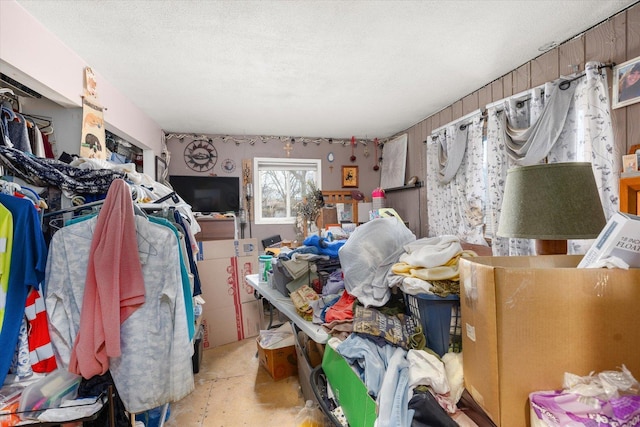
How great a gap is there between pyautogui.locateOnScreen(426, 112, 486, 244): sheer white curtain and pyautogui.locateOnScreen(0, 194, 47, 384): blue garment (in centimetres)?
341

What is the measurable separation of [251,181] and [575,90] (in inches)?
153

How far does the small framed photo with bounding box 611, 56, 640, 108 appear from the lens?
1.83 metres

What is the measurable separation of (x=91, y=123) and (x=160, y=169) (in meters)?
1.75

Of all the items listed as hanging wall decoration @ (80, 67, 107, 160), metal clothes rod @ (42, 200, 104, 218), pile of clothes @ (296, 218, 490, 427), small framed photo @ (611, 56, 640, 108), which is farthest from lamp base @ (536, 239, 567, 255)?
hanging wall decoration @ (80, 67, 107, 160)

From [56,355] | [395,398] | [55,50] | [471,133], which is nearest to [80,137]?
[55,50]

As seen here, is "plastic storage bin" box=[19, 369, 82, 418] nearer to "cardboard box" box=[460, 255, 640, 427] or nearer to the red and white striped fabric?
the red and white striped fabric

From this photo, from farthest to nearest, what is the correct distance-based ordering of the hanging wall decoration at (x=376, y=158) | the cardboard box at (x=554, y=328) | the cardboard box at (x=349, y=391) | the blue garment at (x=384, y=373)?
the hanging wall decoration at (x=376, y=158), the cardboard box at (x=349, y=391), the blue garment at (x=384, y=373), the cardboard box at (x=554, y=328)

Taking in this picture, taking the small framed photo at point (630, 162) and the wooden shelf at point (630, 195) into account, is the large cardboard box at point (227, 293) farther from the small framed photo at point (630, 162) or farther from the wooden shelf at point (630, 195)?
the small framed photo at point (630, 162)

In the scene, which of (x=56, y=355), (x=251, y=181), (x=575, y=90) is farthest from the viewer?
(x=251, y=181)

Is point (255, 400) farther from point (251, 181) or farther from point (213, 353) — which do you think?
point (251, 181)

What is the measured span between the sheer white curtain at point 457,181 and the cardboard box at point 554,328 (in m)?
2.50

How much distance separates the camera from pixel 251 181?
4652 millimetres

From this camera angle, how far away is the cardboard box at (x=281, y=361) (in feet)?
7.26

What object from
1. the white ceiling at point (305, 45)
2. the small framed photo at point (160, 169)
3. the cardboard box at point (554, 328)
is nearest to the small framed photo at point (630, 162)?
the white ceiling at point (305, 45)
